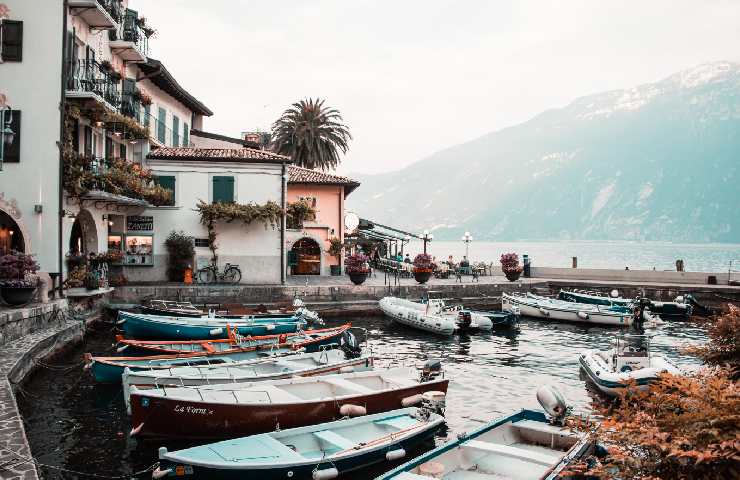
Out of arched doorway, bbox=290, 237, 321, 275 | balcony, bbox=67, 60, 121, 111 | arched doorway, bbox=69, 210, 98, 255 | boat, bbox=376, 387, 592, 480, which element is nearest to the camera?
boat, bbox=376, 387, 592, 480

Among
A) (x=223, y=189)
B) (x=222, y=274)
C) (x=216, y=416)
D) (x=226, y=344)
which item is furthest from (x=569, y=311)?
(x=216, y=416)

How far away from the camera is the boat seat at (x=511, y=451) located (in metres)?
10.6

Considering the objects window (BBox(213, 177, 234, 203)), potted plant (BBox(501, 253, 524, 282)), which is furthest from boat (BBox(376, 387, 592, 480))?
potted plant (BBox(501, 253, 524, 282))

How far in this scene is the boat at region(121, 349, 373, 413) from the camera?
1451 centimetres

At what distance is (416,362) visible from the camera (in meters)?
22.6

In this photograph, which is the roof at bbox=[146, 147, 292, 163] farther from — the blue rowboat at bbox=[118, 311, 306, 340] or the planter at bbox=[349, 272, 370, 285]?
the blue rowboat at bbox=[118, 311, 306, 340]

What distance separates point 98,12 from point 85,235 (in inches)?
392

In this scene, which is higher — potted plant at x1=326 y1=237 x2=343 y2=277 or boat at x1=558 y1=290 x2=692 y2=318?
potted plant at x1=326 y1=237 x2=343 y2=277

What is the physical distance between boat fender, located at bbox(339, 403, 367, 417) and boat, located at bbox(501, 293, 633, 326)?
74.7 ft

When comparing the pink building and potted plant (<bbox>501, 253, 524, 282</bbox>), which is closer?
potted plant (<bbox>501, 253, 524, 282</bbox>)

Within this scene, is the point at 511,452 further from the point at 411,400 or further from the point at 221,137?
the point at 221,137

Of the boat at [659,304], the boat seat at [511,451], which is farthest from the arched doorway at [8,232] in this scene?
the boat at [659,304]

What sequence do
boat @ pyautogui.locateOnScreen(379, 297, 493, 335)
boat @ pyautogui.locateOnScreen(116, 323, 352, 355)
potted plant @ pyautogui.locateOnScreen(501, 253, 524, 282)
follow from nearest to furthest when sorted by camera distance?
1. boat @ pyautogui.locateOnScreen(116, 323, 352, 355)
2. boat @ pyautogui.locateOnScreen(379, 297, 493, 335)
3. potted plant @ pyautogui.locateOnScreen(501, 253, 524, 282)

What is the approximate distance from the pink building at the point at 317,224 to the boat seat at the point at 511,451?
32.2 meters
